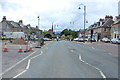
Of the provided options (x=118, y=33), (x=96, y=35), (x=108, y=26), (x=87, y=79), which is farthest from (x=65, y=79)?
(x=96, y=35)

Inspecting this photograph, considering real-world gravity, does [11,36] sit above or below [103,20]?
below

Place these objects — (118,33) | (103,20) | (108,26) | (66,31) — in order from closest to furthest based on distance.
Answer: (118,33), (108,26), (103,20), (66,31)

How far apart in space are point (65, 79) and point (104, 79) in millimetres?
1645

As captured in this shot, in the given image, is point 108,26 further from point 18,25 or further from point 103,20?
point 18,25

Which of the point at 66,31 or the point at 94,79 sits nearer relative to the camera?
the point at 94,79

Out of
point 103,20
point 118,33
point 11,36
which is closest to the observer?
point 118,33

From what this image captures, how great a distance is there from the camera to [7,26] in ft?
314

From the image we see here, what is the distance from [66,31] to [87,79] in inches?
7348

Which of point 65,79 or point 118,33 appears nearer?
point 65,79

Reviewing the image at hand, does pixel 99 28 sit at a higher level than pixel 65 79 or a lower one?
higher

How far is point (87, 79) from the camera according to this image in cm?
832

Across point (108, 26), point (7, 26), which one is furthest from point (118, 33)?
point (7, 26)

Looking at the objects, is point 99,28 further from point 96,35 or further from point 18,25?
point 18,25

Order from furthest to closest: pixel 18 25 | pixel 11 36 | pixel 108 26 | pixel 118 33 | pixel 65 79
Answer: pixel 18 25 < pixel 108 26 < pixel 11 36 < pixel 118 33 < pixel 65 79
